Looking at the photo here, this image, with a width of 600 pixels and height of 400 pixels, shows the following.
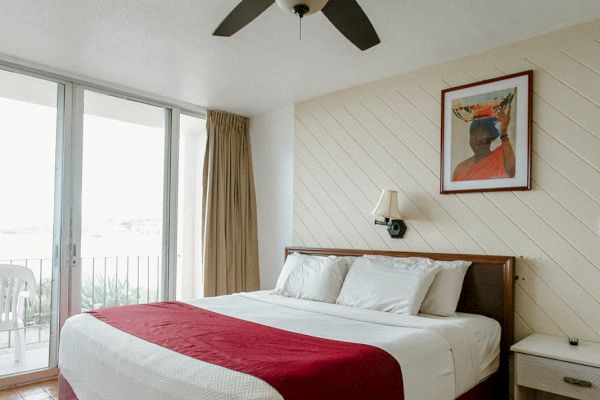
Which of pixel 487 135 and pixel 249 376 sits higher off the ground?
pixel 487 135

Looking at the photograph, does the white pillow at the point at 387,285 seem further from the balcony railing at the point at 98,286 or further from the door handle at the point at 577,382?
the balcony railing at the point at 98,286

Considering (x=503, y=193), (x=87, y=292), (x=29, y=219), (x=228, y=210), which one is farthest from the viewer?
(x=228, y=210)

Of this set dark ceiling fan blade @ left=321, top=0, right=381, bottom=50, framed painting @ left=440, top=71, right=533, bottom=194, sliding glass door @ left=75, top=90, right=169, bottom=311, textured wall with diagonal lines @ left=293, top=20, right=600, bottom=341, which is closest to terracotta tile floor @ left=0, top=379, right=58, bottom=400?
sliding glass door @ left=75, top=90, right=169, bottom=311

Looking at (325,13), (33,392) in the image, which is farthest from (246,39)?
(33,392)

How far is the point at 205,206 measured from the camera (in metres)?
4.45

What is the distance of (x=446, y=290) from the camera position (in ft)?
9.16

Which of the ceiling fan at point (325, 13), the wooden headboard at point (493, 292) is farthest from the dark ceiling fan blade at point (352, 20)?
the wooden headboard at point (493, 292)

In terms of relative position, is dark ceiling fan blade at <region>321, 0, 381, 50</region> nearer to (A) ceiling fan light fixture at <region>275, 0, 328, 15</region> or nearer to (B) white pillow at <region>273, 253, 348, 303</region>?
(A) ceiling fan light fixture at <region>275, 0, 328, 15</region>

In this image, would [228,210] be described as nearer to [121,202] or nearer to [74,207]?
[121,202]

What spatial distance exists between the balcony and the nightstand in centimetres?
320

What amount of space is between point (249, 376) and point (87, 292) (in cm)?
285

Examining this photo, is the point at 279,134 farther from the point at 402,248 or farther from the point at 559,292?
the point at 559,292

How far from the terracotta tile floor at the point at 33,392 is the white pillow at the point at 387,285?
86.1 inches

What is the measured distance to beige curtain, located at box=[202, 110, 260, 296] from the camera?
440 cm
